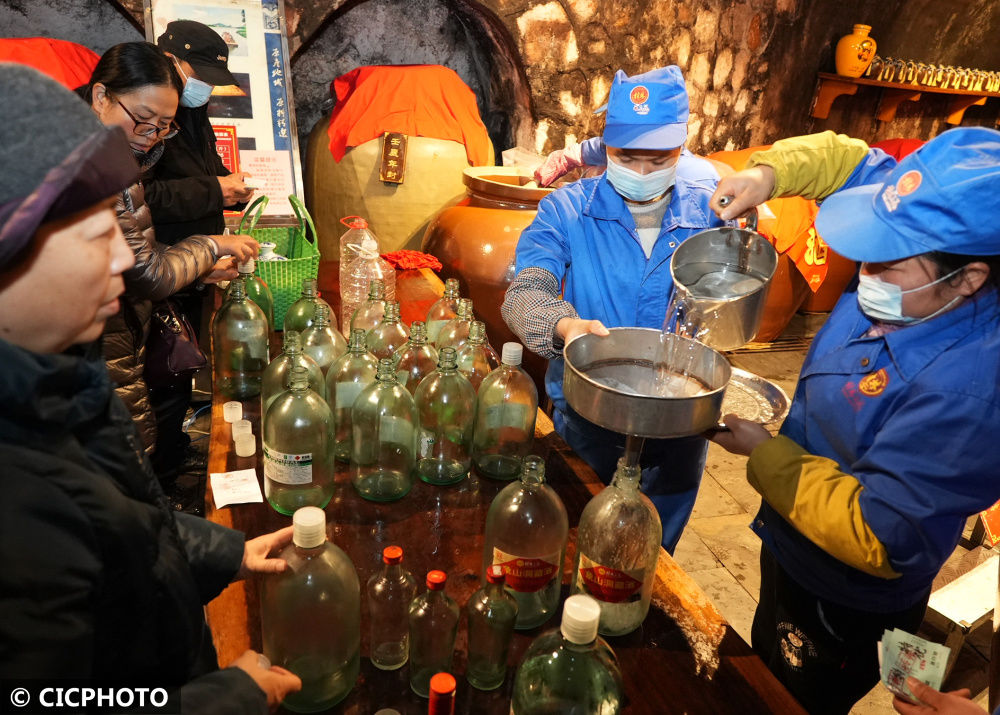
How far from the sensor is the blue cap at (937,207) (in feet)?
3.83

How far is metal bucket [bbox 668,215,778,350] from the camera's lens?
1687mm

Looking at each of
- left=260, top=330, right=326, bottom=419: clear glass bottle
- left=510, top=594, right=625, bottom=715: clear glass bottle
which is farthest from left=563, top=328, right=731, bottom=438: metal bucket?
left=260, top=330, right=326, bottom=419: clear glass bottle

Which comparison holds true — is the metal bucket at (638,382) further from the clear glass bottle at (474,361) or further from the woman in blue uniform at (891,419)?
the clear glass bottle at (474,361)

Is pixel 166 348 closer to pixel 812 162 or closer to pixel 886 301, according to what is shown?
pixel 812 162

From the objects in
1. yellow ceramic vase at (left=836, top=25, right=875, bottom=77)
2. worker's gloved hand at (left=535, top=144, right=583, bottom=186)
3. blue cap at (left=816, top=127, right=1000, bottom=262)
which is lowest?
worker's gloved hand at (left=535, top=144, right=583, bottom=186)

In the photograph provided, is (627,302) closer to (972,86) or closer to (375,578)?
(375,578)

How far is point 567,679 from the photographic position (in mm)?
1006

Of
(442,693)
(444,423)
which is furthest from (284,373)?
(442,693)

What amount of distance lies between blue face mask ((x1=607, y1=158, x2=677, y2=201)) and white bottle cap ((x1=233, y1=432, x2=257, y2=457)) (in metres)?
1.27

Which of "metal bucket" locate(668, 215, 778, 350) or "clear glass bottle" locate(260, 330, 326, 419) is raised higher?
"metal bucket" locate(668, 215, 778, 350)

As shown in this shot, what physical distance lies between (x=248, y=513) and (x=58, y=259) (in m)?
0.96

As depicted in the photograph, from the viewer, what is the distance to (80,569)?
73cm

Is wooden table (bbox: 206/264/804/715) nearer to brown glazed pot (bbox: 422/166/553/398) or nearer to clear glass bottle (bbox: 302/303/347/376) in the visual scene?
clear glass bottle (bbox: 302/303/347/376)

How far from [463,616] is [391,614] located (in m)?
0.17
